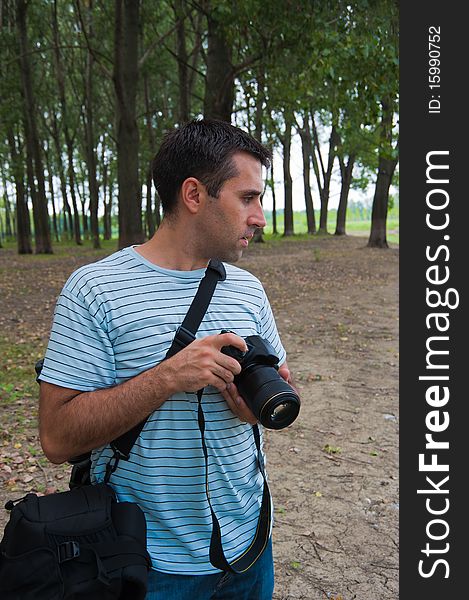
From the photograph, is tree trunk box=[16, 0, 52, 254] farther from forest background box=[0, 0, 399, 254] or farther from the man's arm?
the man's arm

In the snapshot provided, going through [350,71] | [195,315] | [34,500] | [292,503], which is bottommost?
[292,503]

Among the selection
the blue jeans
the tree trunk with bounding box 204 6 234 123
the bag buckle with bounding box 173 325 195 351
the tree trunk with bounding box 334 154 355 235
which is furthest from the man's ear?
the tree trunk with bounding box 334 154 355 235

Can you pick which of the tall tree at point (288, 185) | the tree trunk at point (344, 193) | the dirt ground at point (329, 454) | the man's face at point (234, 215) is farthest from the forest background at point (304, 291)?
the tree trunk at point (344, 193)

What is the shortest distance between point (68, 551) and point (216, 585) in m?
0.60

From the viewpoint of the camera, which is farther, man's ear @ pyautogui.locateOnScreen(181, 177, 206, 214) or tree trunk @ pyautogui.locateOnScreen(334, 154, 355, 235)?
tree trunk @ pyautogui.locateOnScreen(334, 154, 355, 235)

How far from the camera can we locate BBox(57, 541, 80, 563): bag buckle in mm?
1654

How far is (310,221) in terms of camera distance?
42.9 metres

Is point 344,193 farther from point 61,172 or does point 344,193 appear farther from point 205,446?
point 205,446

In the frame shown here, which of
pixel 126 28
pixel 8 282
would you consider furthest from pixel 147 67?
pixel 8 282

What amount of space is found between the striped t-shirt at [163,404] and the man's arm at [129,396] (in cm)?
6

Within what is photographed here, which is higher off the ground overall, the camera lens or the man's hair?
the man's hair

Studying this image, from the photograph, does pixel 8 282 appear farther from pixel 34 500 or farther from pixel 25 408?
pixel 34 500

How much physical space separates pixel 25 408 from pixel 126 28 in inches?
417

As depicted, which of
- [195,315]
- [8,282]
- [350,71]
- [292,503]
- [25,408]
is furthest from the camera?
[8,282]
